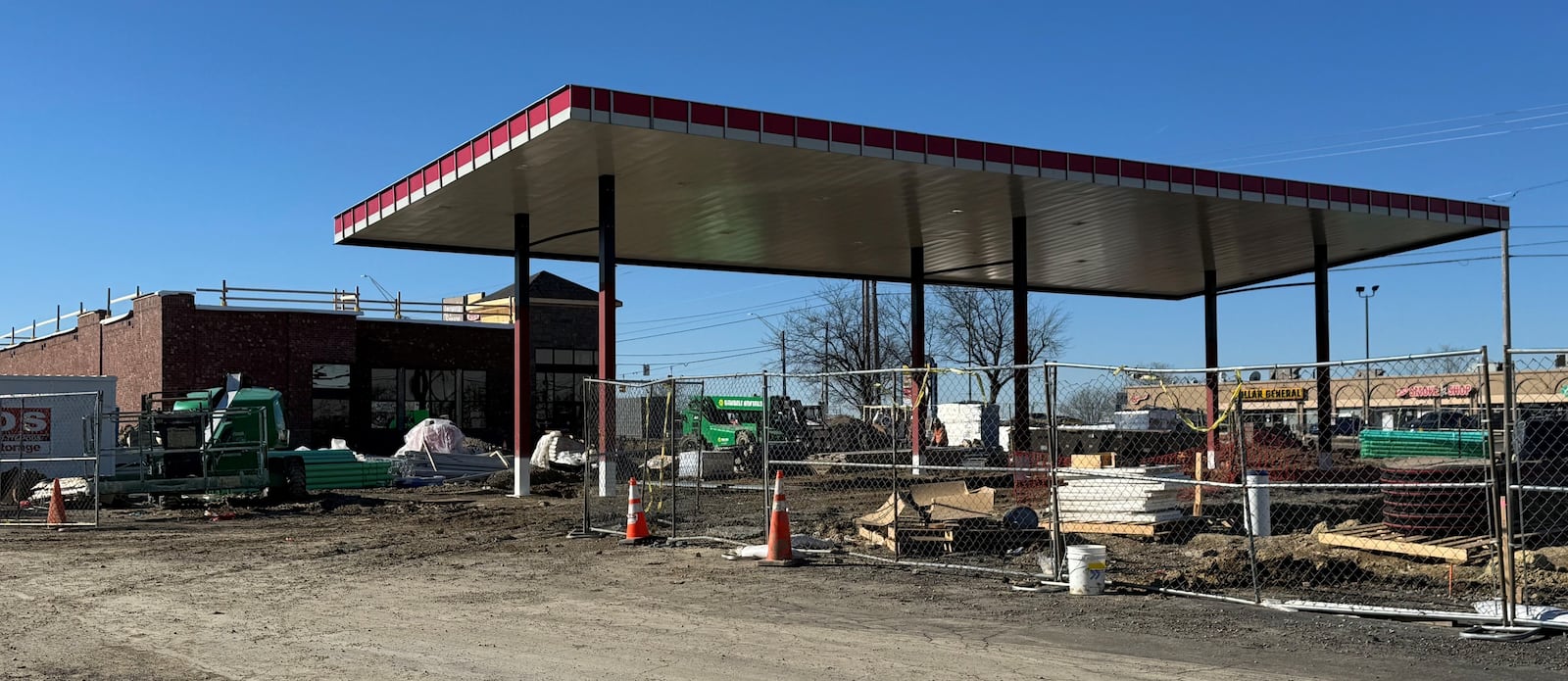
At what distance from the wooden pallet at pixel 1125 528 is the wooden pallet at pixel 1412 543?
196 cm

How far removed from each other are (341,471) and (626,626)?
64.4 ft

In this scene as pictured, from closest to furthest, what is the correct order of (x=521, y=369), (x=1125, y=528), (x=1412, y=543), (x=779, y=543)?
(x=1412, y=543), (x=779, y=543), (x=1125, y=528), (x=521, y=369)

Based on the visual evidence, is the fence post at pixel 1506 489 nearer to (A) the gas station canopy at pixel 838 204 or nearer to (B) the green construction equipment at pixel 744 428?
(A) the gas station canopy at pixel 838 204

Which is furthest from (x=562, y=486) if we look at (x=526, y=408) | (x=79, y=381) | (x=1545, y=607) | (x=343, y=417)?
(x=1545, y=607)

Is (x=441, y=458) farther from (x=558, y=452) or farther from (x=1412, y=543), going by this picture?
(x=1412, y=543)

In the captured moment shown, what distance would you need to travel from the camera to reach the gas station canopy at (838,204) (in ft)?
69.1

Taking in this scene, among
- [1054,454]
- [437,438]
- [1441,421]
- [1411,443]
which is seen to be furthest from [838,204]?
[1441,421]

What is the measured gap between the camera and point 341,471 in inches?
1101

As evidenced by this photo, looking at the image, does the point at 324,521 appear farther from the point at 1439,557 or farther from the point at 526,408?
the point at 1439,557

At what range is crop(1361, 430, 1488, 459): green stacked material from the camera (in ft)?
96.8

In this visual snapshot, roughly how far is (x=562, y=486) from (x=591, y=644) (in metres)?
19.6

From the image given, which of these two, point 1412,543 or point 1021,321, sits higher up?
point 1021,321

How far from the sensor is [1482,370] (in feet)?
30.2

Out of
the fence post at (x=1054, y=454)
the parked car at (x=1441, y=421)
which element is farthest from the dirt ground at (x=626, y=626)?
the parked car at (x=1441, y=421)
